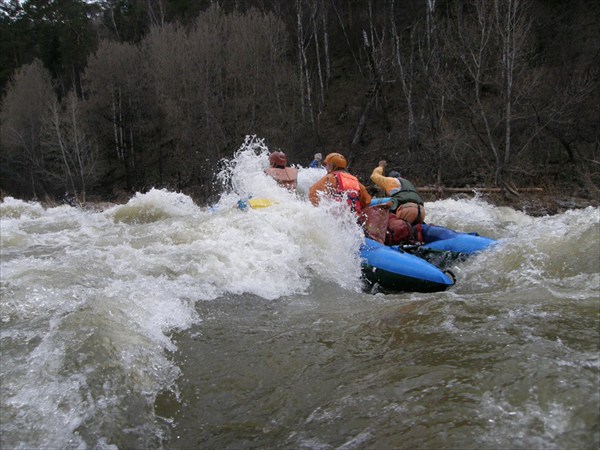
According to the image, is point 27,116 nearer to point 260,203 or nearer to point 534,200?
point 260,203

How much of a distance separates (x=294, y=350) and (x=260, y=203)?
11.8 ft

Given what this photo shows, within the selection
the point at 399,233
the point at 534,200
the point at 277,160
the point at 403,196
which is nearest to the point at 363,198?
the point at 403,196

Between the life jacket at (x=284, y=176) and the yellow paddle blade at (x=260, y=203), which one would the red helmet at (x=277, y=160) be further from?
the yellow paddle blade at (x=260, y=203)

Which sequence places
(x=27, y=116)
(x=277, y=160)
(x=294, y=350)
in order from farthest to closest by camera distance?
(x=27, y=116)
(x=277, y=160)
(x=294, y=350)

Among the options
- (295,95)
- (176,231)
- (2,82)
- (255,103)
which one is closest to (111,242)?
(176,231)

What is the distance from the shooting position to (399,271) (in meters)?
5.31

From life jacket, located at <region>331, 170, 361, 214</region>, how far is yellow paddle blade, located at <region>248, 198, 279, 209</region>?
0.91m

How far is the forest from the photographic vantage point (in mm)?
14453

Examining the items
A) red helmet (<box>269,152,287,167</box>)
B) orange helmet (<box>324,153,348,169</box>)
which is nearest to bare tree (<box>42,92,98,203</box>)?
red helmet (<box>269,152,287,167</box>)

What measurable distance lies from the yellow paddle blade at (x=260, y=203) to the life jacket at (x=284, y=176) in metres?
0.85

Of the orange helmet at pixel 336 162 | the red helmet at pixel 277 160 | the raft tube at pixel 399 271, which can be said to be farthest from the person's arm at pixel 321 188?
the red helmet at pixel 277 160

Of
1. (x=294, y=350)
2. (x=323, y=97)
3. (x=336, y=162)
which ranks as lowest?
(x=294, y=350)

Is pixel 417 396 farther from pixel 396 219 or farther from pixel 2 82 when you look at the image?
pixel 2 82

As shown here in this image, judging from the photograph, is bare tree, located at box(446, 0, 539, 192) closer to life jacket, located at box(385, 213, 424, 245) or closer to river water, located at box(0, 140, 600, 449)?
life jacket, located at box(385, 213, 424, 245)
